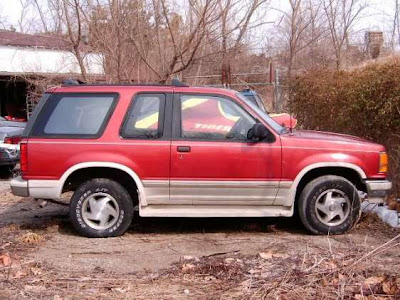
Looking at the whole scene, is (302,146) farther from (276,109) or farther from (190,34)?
(276,109)

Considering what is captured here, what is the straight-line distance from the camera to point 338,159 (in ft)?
20.0

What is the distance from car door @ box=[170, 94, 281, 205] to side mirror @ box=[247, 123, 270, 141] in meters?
0.08

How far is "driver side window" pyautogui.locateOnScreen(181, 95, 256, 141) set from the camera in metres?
6.11

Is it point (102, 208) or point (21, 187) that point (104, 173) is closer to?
point (102, 208)

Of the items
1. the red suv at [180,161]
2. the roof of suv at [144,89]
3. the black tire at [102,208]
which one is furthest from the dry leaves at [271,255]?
the roof of suv at [144,89]

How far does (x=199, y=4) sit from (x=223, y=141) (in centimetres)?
492

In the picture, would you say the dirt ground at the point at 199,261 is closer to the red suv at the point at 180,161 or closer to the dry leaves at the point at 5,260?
the dry leaves at the point at 5,260

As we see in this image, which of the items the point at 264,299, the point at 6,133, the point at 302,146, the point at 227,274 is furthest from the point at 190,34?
the point at 264,299

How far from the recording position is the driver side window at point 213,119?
6.11m

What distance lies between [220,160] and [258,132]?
54 cm

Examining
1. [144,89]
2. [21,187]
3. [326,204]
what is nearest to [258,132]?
[326,204]

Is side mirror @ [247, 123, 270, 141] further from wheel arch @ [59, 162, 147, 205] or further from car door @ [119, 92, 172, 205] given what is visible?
wheel arch @ [59, 162, 147, 205]

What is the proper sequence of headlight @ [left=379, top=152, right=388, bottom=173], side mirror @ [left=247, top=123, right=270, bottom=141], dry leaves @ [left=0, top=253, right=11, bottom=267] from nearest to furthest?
dry leaves @ [left=0, top=253, right=11, bottom=267], side mirror @ [left=247, top=123, right=270, bottom=141], headlight @ [left=379, top=152, right=388, bottom=173]

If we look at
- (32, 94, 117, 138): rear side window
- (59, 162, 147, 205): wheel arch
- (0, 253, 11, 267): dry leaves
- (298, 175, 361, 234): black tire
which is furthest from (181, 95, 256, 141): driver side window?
(0, 253, 11, 267): dry leaves
